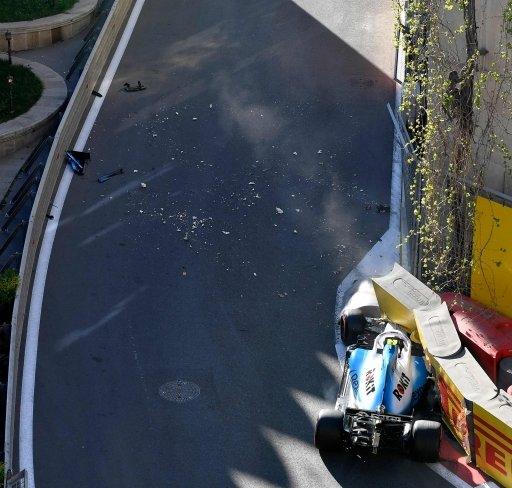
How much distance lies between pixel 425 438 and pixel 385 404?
0.72m

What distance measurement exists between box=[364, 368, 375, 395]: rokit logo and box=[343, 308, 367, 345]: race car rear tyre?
166 cm

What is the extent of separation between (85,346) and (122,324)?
793 mm

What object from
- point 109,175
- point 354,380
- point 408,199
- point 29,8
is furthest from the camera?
point 29,8

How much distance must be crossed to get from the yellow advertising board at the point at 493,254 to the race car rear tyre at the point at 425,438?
3789 mm

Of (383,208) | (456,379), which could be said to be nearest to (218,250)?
(383,208)

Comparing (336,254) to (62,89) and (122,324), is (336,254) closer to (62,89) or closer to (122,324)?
(122,324)

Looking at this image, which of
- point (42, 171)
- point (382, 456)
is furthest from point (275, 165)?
point (382, 456)

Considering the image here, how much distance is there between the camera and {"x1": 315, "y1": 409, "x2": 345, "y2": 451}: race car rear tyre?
598 inches

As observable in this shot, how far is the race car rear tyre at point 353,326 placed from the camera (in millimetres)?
17516

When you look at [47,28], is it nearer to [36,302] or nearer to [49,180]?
[49,180]

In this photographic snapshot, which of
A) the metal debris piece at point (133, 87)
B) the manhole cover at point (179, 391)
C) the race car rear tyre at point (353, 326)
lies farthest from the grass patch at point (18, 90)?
the race car rear tyre at point (353, 326)

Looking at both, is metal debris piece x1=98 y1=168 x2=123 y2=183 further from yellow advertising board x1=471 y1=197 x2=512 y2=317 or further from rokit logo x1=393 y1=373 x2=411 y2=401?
rokit logo x1=393 y1=373 x2=411 y2=401

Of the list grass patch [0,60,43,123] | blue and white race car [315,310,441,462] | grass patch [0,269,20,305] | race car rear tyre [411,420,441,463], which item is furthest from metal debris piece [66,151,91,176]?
race car rear tyre [411,420,441,463]

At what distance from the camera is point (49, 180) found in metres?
20.7
